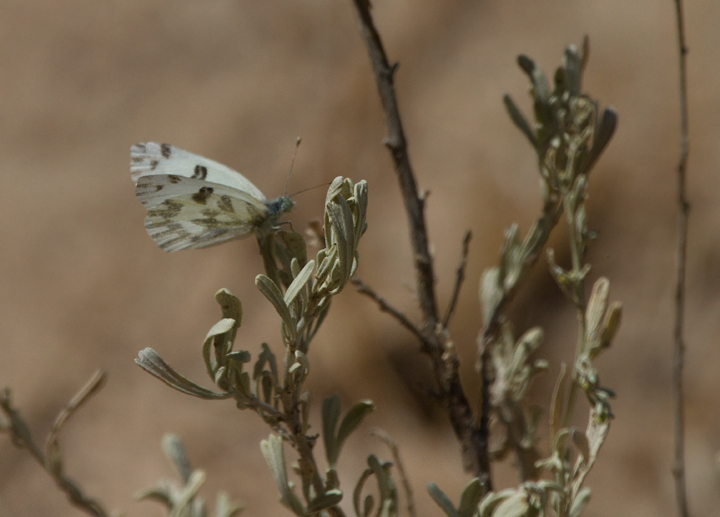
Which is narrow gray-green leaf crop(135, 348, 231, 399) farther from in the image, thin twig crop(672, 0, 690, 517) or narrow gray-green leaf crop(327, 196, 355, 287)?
thin twig crop(672, 0, 690, 517)

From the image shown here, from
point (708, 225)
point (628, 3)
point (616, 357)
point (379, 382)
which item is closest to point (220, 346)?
point (379, 382)

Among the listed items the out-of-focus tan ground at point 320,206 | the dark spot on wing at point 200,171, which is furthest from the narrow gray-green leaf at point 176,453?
the out-of-focus tan ground at point 320,206

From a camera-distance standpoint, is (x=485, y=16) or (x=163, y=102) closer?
(x=485, y=16)

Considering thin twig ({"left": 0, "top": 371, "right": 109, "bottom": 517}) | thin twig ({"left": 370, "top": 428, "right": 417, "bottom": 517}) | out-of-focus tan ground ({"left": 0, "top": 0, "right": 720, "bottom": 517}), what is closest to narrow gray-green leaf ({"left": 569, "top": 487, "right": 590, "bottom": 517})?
thin twig ({"left": 370, "top": 428, "right": 417, "bottom": 517})

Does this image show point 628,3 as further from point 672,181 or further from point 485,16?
point 672,181

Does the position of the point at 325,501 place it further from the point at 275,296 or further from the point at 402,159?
the point at 402,159

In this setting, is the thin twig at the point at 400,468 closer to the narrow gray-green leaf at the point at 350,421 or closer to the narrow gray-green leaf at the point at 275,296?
the narrow gray-green leaf at the point at 350,421

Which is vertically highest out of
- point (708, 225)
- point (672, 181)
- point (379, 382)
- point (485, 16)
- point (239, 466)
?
point (485, 16)
